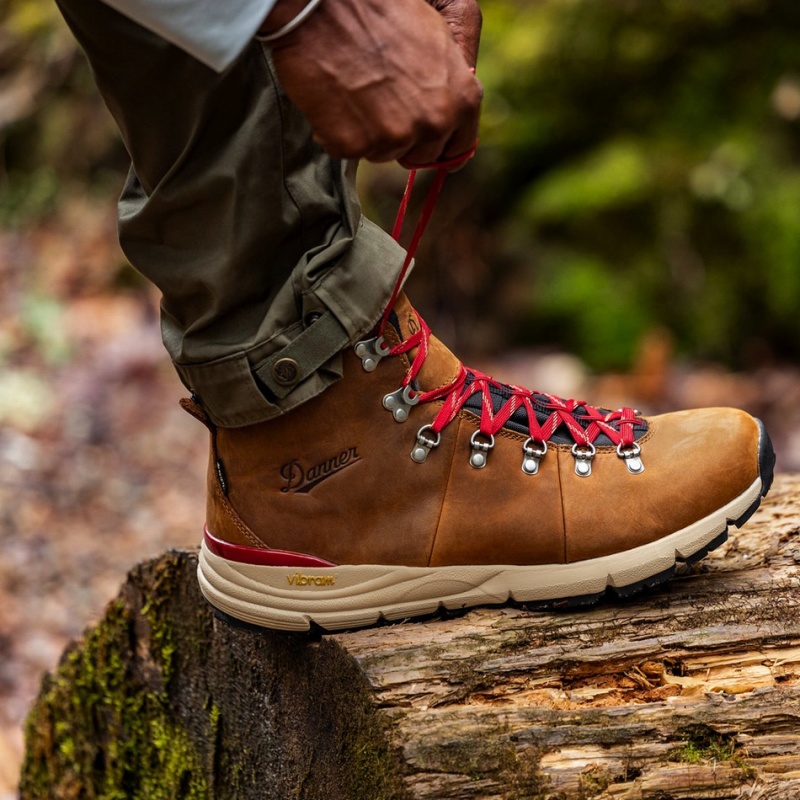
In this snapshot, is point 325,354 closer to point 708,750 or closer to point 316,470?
point 316,470

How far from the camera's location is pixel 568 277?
510cm

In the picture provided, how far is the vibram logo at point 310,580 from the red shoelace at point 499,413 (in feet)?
0.80

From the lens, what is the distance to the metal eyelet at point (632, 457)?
161 centimetres

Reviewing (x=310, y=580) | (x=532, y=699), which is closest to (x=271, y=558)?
(x=310, y=580)

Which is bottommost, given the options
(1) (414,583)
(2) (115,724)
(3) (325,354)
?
(2) (115,724)

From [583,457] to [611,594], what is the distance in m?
0.24

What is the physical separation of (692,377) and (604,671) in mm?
3479

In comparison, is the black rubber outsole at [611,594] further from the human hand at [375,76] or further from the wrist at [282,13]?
the wrist at [282,13]

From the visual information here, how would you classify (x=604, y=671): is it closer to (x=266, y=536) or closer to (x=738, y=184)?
(x=266, y=536)

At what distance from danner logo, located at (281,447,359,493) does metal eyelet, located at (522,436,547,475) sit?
0.28 meters

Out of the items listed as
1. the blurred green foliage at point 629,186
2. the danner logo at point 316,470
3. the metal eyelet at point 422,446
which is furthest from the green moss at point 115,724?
the blurred green foliage at point 629,186

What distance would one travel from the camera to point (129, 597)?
2117 mm

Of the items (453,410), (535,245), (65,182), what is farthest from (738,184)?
(65,182)

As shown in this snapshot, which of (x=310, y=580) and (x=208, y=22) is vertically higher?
(x=208, y=22)
